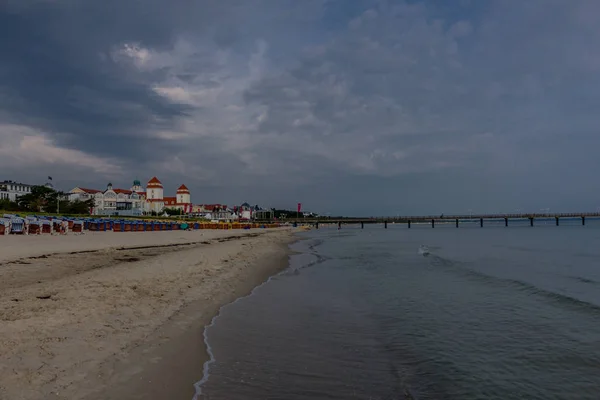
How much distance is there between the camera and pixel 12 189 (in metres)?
108

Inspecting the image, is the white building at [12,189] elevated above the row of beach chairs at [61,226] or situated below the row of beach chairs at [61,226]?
above

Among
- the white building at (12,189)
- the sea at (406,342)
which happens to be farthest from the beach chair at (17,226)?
the white building at (12,189)

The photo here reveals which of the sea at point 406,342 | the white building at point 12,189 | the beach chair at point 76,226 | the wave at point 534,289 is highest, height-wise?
the white building at point 12,189

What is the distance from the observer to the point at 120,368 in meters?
5.07

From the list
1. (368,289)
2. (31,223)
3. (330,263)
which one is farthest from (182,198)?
(368,289)

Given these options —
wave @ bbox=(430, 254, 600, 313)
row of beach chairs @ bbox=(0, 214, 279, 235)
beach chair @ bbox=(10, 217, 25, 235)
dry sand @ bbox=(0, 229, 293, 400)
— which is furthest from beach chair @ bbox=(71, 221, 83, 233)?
wave @ bbox=(430, 254, 600, 313)

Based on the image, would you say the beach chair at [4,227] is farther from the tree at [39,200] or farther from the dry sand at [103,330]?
the tree at [39,200]

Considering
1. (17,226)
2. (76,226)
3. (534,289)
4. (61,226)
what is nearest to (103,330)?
(534,289)

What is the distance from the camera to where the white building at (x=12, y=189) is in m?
103

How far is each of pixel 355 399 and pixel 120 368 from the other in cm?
304

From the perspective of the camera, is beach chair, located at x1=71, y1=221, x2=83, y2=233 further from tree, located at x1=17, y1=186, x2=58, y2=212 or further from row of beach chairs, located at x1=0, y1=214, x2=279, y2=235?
tree, located at x1=17, y1=186, x2=58, y2=212

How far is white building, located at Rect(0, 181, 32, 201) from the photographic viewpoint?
10275 centimetres

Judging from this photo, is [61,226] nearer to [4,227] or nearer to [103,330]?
[4,227]

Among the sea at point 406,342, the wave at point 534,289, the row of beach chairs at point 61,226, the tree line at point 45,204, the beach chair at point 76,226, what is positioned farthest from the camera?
the tree line at point 45,204
